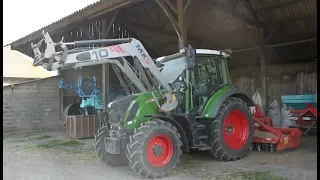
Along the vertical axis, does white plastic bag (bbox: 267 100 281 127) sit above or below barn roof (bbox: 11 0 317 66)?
below

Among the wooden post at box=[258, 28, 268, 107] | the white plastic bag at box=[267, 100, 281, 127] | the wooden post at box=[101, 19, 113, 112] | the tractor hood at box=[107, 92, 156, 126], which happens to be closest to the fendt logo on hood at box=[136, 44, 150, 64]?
the tractor hood at box=[107, 92, 156, 126]

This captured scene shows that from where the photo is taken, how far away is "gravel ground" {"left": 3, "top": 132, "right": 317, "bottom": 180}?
5059mm

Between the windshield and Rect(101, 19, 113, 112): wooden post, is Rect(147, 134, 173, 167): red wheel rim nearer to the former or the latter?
the windshield

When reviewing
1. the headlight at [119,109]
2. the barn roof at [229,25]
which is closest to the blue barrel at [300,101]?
the barn roof at [229,25]

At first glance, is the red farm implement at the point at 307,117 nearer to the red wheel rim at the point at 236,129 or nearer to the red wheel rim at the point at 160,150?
the red wheel rim at the point at 236,129

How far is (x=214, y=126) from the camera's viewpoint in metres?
5.67

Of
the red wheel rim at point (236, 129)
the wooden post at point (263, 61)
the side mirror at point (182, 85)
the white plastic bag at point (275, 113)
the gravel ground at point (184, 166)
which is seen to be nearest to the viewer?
the gravel ground at point (184, 166)

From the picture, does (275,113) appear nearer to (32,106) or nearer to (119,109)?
(119,109)

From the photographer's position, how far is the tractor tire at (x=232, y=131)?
18.6 ft

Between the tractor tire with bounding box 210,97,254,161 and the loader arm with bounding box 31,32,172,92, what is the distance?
3.61ft

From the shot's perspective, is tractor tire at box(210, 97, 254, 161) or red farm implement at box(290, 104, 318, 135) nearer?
tractor tire at box(210, 97, 254, 161)

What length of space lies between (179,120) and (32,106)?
9034 mm

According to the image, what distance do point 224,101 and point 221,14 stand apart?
6753 millimetres

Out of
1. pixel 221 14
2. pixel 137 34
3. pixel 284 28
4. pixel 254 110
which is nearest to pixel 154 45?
pixel 137 34
